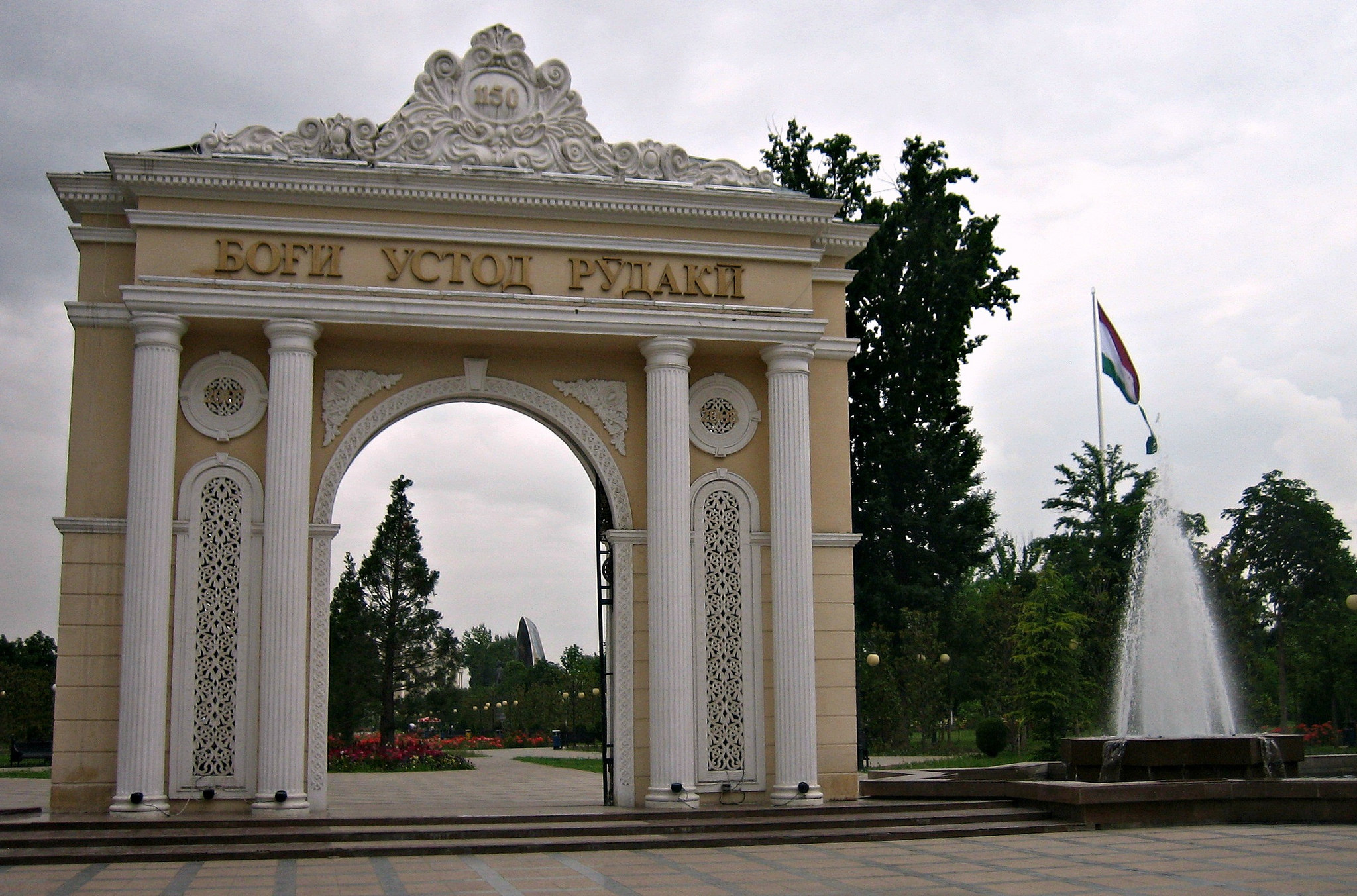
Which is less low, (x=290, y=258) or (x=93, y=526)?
(x=290, y=258)

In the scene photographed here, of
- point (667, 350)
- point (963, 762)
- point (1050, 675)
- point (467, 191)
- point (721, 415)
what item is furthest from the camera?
point (963, 762)

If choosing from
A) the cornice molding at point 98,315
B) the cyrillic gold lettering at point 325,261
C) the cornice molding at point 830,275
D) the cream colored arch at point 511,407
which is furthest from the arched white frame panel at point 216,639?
the cornice molding at point 830,275

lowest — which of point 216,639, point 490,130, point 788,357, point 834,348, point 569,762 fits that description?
point 569,762

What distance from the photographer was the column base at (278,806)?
1123cm

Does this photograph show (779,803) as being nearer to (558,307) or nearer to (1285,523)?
(558,307)

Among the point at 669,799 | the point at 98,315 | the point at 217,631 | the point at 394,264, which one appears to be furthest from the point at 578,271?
the point at 669,799

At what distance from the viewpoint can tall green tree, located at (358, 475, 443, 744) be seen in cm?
2762

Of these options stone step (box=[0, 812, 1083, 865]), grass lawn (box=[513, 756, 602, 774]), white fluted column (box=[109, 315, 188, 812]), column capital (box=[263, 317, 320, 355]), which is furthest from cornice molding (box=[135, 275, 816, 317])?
grass lawn (box=[513, 756, 602, 774])

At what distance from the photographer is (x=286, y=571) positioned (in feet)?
38.2

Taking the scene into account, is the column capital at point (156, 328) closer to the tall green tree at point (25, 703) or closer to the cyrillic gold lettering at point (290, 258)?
the cyrillic gold lettering at point (290, 258)

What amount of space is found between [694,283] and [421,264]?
2804mm

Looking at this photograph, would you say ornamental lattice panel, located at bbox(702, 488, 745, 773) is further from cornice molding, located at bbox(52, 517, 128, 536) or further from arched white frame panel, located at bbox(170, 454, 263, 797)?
cornice molding, located at bbox(52, 517, 128, 536)

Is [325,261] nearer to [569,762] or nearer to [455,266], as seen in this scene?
[455,266]

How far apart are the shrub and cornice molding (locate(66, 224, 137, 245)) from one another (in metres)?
17.4
